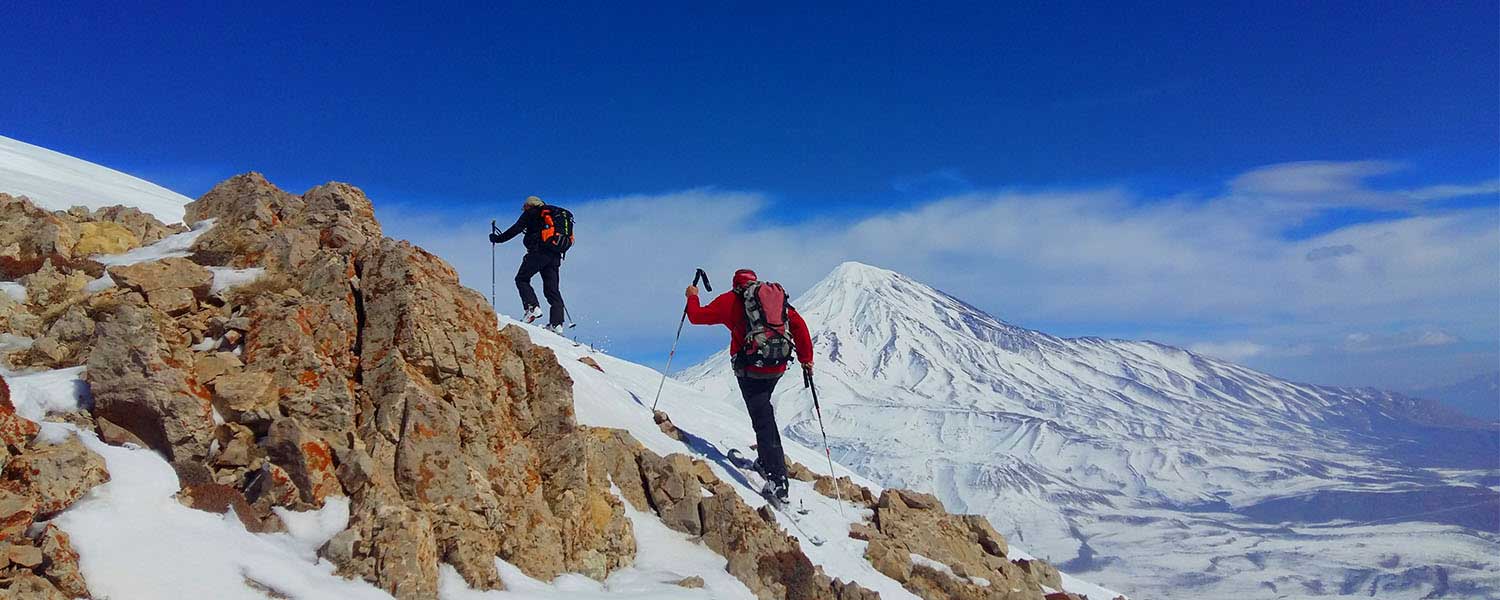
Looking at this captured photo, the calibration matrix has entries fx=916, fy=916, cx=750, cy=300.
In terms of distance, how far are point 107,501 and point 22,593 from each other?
3.71 feet

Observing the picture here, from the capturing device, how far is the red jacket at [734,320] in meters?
14.0

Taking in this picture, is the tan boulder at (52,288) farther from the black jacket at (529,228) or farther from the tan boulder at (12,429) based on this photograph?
the black jacket at (529,228)

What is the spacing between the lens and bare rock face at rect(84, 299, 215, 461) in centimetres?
786

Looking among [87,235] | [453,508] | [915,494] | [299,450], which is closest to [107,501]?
[299,450]

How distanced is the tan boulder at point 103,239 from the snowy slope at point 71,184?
118cm

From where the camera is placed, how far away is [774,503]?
44.3 ft

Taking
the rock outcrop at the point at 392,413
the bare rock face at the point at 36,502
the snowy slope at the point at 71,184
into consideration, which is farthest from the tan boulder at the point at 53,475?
the snowy slope at the point at 71,184

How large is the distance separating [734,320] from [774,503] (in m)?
2.81

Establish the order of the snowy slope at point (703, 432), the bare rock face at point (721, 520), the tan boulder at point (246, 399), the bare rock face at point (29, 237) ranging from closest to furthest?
the tan boulder at point (246, 399) → the bare rock face at point (29, 237) → the bare rock face at point (721, 520) → the snowy slope at point (703, 432)

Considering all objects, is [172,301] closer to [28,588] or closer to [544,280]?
[28,588]

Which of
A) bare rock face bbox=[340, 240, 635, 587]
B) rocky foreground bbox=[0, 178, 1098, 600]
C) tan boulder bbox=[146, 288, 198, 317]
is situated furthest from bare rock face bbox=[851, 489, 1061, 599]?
tan boulder bbox=[146, 288, 198, 317]

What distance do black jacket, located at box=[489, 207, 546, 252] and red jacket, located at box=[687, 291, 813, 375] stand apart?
18.2 ft

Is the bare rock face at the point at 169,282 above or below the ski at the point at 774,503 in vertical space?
above

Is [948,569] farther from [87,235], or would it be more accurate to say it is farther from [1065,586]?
[87,235]
